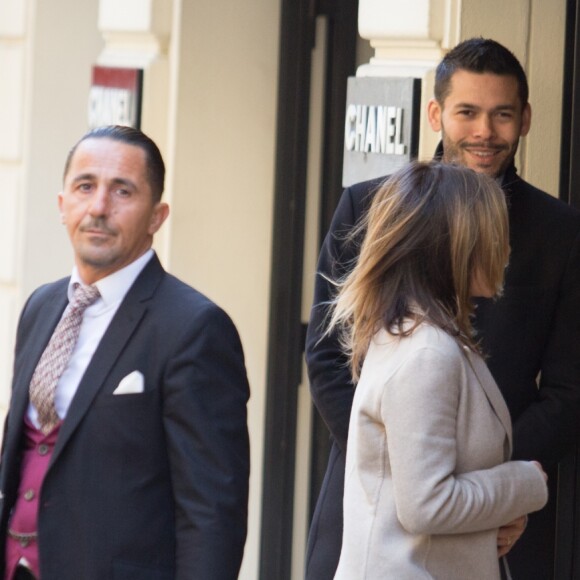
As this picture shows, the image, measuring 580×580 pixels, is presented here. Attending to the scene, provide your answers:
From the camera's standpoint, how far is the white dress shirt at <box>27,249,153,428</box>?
11.0 ft

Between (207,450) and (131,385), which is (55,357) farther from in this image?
(207,450)

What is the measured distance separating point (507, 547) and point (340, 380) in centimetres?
85

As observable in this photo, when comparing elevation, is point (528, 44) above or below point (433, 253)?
above

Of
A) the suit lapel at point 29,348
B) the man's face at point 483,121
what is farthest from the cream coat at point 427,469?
the man's face at point 483,121

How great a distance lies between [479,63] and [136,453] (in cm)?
147

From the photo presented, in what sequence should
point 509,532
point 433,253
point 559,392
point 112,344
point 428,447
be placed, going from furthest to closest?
point 559,392 → point 112,344 → point 509,532 → point 433,253 → point 428,447

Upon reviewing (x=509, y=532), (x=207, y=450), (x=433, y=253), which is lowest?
(x=509, y=532)

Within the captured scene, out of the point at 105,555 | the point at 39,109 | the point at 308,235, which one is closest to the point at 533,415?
the point at 105,555

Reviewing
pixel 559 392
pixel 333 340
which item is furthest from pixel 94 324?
pixel 559 392

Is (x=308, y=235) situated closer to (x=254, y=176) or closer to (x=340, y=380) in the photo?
(x=254, y=176)

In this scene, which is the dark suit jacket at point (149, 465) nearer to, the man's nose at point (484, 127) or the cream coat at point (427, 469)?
the cream coat at point (427, 469)

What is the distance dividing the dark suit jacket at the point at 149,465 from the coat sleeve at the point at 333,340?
488 mm

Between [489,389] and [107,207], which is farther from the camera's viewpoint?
[107,207]

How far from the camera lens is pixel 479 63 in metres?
4.03
